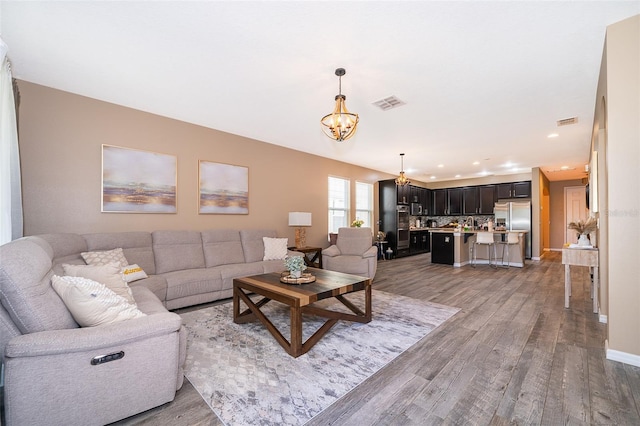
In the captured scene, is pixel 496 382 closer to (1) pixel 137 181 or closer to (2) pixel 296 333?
(2) pixel 296 333

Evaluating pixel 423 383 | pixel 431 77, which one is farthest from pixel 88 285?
pixel 431 77

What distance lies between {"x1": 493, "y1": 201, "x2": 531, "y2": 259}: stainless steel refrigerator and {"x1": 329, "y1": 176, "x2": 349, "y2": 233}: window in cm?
510

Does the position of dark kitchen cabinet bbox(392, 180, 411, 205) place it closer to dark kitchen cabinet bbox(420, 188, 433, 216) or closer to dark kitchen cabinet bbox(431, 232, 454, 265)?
dark kitchen cabinet bbox(420, 188, 433, 216)

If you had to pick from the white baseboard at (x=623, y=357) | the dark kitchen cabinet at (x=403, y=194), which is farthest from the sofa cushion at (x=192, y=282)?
the dark kitchen cabinet at (x=403, y=194)

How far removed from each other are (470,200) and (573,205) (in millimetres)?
3837

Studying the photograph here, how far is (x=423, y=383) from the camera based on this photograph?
6.50 ft

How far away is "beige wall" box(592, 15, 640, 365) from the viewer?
214 cm

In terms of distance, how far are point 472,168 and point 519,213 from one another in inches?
80.4

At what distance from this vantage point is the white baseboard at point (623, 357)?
84.9 inches

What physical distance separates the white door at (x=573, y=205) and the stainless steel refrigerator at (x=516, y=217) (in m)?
2.99

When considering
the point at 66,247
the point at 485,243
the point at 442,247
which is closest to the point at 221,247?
the point at 66,247

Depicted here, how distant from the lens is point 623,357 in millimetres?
2211

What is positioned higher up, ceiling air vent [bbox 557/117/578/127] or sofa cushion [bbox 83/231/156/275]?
ceiling air vent [bbox 557/117/578/127]

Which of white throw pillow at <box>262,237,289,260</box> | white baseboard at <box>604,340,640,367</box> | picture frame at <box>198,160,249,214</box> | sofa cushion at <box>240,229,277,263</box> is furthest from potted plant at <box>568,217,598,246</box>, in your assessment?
picture frame at <box>198,160,249,214</box>
